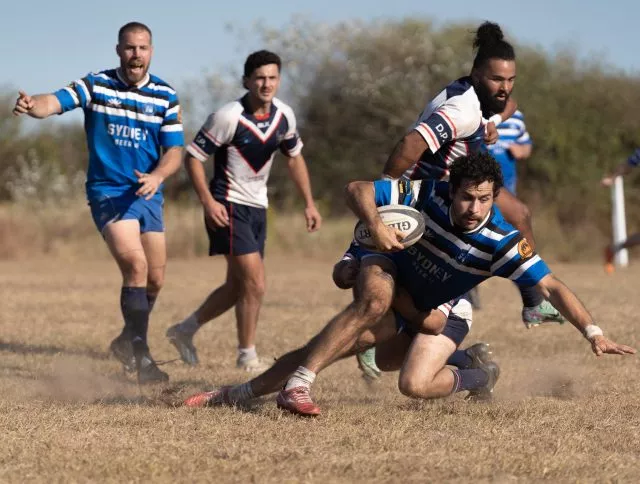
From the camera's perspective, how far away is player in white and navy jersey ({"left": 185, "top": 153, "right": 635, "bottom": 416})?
5.58 m

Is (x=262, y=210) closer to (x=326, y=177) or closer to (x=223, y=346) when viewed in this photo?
(x=223, y=346)

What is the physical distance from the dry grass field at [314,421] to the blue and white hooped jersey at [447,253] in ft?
2.32

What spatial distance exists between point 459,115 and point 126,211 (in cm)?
269

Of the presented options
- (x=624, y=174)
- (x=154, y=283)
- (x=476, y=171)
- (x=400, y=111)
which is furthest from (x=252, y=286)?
(x=400, y=111)

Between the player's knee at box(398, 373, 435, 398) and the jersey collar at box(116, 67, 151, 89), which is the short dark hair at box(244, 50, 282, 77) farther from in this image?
the player's knee at box(398, 373, 435, 398)

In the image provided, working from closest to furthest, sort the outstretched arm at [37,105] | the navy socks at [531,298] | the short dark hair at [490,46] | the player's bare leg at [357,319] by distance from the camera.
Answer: the player's bare leg at [357,319]
the short dark hair at [490,46]
the outstretched arm at [37,105]
the navy socks at [531,298]

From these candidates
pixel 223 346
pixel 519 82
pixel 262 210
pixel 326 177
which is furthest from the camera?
pixel 326 177

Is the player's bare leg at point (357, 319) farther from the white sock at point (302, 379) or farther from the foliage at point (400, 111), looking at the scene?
the foliage at point (400, 111)

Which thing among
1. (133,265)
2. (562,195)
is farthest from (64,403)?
(562,195)

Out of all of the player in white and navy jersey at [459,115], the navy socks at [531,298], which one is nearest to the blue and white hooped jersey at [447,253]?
the player in white and navy jersey at [459,115]

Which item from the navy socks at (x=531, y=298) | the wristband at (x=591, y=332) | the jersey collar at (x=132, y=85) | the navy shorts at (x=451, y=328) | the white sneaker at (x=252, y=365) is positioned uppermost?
the jersey collar at (x=132, y=85)

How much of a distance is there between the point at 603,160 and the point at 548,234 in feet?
12.4

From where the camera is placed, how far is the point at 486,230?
18.8ft

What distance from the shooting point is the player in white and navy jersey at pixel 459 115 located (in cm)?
642
